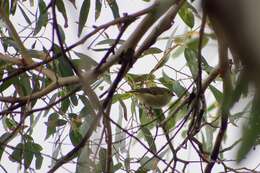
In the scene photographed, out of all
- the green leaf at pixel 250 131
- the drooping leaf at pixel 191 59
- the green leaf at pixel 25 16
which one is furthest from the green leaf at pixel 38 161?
the green leaf at pixel 250 131

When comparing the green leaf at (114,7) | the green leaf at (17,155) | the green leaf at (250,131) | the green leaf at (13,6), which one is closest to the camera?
the green leaf at (250,131)

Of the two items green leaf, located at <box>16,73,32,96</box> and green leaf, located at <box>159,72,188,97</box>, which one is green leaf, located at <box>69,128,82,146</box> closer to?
green leaf, located at <box>16,73,32,96</box>

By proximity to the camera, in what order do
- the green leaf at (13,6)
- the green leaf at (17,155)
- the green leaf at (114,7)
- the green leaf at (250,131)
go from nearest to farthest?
the green leaf at (250,131)
the green leaf at (17,155)
the green leaf at (114,7)
the green leaf at (13,6)

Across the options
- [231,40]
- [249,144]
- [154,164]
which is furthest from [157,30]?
[231,40]

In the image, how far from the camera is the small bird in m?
1.45

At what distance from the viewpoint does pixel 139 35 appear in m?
0.99

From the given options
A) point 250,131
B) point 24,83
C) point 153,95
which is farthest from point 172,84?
point 250,131

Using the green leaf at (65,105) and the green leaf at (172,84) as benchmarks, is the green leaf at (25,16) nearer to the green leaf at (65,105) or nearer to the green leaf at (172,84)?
the green leaf at (65,105)

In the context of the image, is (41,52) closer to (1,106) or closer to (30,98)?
(1,106)

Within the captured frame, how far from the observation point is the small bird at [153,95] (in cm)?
145

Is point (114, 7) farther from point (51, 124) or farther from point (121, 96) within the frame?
point (51, 124)

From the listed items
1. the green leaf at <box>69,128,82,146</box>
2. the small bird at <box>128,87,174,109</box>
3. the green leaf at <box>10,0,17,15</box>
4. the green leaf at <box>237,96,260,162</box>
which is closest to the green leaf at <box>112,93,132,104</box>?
the small bird at <box>128,87,174,109</box>

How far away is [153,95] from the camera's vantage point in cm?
146

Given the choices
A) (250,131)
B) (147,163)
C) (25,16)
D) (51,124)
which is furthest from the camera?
(25,16)
